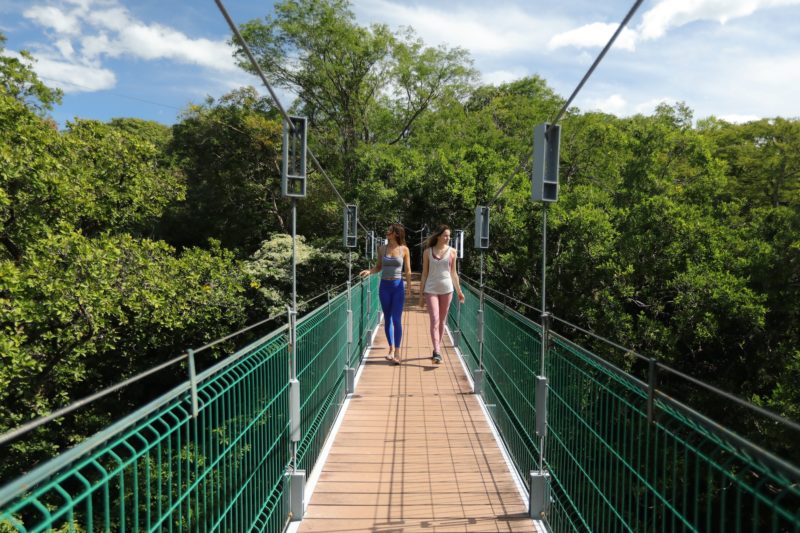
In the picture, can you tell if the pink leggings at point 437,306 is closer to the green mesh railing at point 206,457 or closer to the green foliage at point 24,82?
the green mesh railing at point 206,457

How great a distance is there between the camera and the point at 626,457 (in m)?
1.77

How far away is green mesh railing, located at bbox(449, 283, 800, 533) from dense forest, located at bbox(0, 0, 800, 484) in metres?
4.07

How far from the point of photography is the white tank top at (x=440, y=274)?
17.3 feet

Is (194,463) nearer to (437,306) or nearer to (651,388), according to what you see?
(651,388)

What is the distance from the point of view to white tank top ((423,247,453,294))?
5.28 meters

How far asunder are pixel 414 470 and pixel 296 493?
87 cm

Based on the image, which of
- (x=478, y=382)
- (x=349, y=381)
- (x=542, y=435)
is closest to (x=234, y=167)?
(x=349, y=381)

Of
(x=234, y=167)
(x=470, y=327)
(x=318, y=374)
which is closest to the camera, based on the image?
(x=318, y=374)

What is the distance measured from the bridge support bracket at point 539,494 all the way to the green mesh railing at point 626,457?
5cm

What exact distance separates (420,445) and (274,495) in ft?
4.79

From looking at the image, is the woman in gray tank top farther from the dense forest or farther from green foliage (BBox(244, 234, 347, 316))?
green foliage (BBox(244, 234, 347, 316))

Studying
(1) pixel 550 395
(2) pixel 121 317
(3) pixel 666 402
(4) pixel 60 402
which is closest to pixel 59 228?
(2) pixel 121 317

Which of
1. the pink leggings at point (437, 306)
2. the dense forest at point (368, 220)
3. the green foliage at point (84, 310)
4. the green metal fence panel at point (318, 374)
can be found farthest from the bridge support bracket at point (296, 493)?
the green foliage at point (84, 310)

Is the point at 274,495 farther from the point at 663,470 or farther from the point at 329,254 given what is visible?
the point at 329,254
